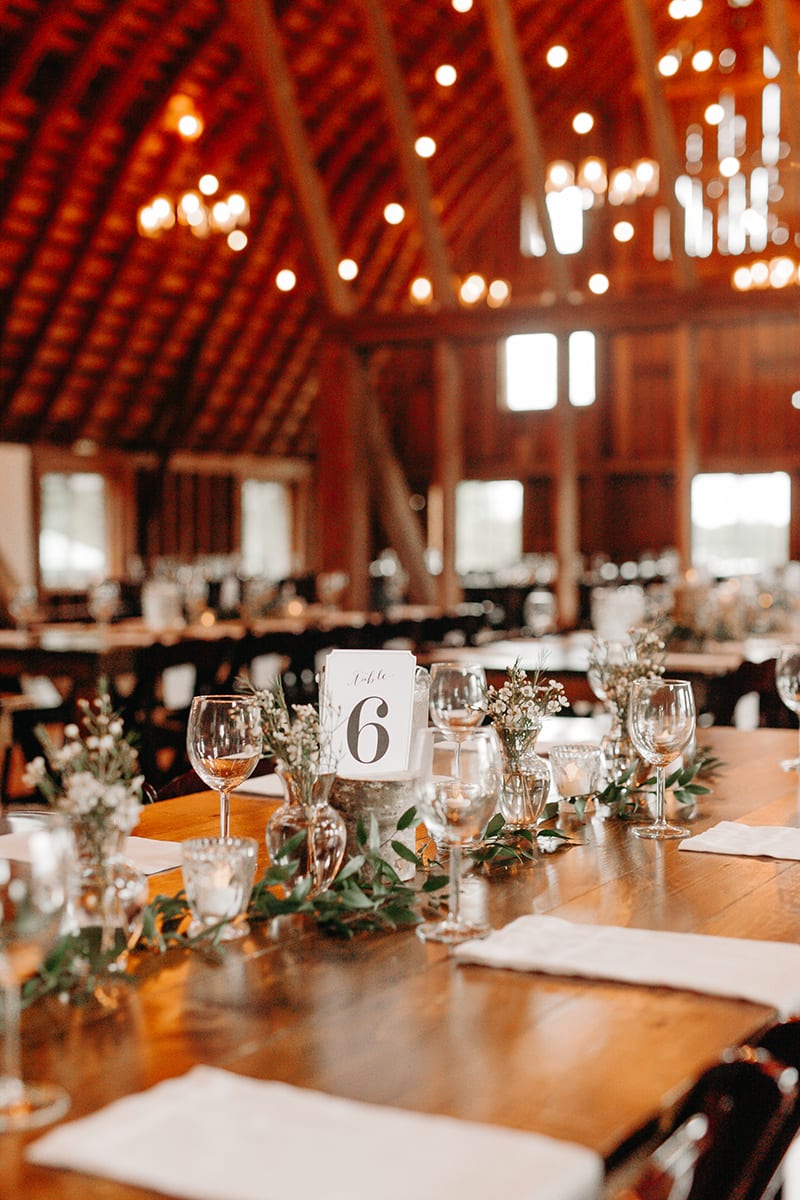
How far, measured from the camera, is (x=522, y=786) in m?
2.22

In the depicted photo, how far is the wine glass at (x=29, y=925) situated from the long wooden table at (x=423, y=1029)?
35 mm

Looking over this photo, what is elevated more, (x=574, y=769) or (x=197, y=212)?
(x=197, y=212)

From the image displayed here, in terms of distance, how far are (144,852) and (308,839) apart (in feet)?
1.53

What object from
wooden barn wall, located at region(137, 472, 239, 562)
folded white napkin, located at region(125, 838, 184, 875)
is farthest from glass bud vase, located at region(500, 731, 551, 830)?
wooden barn wall, located at region(137, 472, 239, 562)

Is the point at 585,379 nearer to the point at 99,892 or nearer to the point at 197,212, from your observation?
the point at 197,212

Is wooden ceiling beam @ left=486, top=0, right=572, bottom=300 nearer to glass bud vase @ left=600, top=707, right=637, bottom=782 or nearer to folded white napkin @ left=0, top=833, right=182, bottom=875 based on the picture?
→ glass bud vase @ left=600, top=707, right=637, bottom=782

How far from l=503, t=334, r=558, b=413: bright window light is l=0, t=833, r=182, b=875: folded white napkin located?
59.6 ft

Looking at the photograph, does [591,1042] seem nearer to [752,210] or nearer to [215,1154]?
[215,1154]

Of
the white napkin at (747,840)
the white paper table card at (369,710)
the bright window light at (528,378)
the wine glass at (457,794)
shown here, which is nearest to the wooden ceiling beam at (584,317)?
the white napkin at (747,840)

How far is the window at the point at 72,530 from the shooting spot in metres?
15.5

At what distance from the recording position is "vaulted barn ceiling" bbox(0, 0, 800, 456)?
9375mm

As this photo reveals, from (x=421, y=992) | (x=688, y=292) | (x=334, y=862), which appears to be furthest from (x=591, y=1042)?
(x=688, y=292)

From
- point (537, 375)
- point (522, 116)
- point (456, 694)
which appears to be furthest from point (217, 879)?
point (537, 375)

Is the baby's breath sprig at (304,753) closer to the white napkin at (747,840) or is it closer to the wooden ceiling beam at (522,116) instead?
the white napkin at (747,840)
